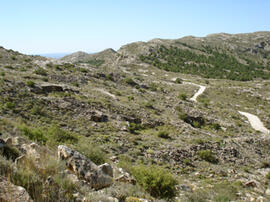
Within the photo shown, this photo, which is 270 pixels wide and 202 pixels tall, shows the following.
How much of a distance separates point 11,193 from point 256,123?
36736 mm

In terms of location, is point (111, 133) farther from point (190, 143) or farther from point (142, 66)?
point (142, 66)

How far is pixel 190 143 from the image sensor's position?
1889 centimetres

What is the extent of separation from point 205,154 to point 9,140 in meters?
14.8

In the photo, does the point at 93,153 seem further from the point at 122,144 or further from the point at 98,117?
the point at 98,117

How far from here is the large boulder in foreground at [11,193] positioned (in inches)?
127

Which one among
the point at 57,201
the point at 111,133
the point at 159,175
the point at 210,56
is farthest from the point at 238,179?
the point at 210,56

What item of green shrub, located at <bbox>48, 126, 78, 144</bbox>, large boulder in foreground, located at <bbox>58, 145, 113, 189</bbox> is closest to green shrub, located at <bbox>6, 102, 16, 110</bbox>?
green shrub, located at <bbox>48, 126, 78, 144</bbox>

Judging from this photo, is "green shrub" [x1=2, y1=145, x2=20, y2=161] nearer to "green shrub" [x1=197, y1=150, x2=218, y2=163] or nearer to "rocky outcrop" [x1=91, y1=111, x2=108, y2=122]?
"rocky outcrop" [x1=91, y1=111, x2=108, y2=122]

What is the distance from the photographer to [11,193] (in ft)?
11.0

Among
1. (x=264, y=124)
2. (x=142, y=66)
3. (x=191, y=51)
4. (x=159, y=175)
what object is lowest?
(x=264, y=124)

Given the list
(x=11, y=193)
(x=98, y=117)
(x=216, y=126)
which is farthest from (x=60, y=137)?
(x=216, y=126)

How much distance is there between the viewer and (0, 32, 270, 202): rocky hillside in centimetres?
466

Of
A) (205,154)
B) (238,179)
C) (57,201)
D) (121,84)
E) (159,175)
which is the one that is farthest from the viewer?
(121,84)

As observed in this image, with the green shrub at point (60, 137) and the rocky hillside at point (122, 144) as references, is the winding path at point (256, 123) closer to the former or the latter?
the rocky hillside at point (122, 144)
